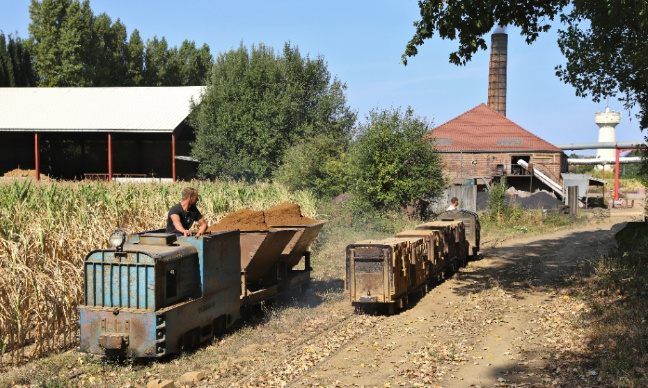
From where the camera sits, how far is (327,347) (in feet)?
36.8

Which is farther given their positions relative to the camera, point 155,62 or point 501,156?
point 155,62

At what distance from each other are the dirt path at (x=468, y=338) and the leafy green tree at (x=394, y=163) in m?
8.54

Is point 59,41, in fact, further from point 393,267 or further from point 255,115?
point 393,267

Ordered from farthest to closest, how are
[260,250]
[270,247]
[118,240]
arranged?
[270,247], [260,250], [118,240]

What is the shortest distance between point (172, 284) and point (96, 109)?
3507cm

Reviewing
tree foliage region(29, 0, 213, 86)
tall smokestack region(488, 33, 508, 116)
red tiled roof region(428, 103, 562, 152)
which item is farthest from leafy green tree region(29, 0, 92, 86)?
tall smokestack region(488, 33, 508, 116)

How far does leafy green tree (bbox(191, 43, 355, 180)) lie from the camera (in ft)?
132

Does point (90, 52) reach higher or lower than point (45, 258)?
higher

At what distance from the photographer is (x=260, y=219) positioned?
13.4 m

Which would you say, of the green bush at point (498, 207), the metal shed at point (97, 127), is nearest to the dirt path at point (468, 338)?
the green bush at point (498, 207)

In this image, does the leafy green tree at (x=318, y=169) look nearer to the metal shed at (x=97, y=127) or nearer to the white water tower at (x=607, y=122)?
the metal shed at (x=97, y=127)

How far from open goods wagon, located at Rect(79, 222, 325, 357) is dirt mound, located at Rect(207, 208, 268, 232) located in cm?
66

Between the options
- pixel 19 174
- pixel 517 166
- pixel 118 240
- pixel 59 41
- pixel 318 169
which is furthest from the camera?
pixel 59 41

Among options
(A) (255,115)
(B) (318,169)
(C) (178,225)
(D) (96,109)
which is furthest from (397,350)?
(D) (96,109)
